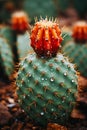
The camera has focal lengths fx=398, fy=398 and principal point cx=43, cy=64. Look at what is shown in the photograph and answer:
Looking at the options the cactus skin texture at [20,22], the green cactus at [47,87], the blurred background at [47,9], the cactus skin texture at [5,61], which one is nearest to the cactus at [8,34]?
the cactus skin texture at [20,22]

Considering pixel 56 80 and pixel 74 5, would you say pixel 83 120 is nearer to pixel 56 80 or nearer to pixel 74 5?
pixel 56 80

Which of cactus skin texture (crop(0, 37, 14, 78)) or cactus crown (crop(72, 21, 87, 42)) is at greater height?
cactus crown (crop(72, 21, 87, 42))

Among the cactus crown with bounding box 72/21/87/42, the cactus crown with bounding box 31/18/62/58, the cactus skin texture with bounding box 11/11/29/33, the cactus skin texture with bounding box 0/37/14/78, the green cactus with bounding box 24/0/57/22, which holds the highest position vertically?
the green cactus with bounding box 24/0/57/22

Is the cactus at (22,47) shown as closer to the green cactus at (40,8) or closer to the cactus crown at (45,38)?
the cactus crown at (45,38)

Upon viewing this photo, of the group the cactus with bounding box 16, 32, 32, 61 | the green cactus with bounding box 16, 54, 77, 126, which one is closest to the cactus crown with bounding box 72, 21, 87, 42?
the cactus with bounding box 16, 32, 32, 61

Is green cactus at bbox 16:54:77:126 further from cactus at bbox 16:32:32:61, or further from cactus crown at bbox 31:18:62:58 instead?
cactus at bbox 16:32:32:61

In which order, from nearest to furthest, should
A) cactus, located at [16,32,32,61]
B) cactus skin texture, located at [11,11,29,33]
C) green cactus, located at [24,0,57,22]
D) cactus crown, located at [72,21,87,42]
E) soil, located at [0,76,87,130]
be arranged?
1. soil, located at [0,76,87,130]
2. cactus crown, located at [72,21,87,42]
3. cactus, located at [16,32,32,61]
4. cactus skin texture, located at [11,11,29,33]
5. green cactus, located at [24,0,57,22]
